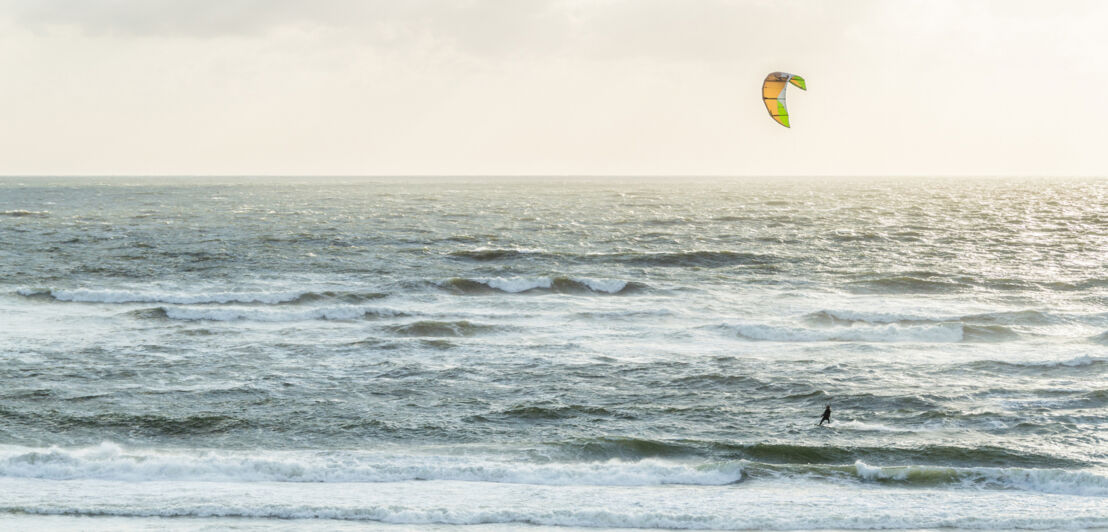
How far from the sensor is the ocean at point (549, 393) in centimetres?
1288

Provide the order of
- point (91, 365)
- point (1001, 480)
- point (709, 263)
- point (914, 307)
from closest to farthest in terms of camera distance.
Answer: point (1001, 480)
point (91, 365)
point (914, 307)
point (709, 263)

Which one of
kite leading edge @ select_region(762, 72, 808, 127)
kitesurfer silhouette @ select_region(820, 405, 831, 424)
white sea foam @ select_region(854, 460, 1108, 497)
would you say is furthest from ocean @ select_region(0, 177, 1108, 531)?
kite leading edge @ select_region(762, 72, 808, 127)

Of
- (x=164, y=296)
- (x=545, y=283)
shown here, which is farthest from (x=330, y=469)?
(x=545, y=283)

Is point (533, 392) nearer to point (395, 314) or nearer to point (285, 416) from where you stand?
point (285, 416)

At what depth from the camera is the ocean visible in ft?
42.2

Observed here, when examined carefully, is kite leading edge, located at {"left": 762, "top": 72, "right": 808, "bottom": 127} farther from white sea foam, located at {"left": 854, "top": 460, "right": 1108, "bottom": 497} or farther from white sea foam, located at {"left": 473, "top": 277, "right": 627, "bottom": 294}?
white sea foam, located at {"left": 854, "top": 460, "right": 1108, "bottom": 497}

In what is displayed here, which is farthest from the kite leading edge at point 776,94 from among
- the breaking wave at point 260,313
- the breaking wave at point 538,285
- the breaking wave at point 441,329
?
the breaking wave at point 260,313

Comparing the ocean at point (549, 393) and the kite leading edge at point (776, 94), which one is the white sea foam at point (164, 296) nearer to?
the ocean at point (549, 393)

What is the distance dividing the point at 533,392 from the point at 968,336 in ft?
44.8

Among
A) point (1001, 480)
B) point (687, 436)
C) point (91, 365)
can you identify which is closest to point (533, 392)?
point (687, 436)

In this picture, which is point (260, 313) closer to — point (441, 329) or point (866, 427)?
point (441, 329)

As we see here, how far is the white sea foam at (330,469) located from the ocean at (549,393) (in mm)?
56

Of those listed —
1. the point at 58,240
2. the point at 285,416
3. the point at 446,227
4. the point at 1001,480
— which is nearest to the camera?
the point at 1001,480

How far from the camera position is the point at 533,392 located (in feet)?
62.5
